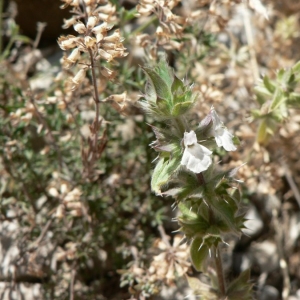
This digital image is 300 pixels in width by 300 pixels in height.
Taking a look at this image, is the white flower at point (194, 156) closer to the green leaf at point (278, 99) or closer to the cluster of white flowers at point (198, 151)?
the cluster of white flowers at point (198, 151)

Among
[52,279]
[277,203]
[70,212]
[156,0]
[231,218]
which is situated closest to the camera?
[231,218]

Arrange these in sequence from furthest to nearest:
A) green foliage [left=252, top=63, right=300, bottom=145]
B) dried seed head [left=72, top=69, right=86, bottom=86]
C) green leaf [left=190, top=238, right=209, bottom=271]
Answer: green foliage [left=252, top=63, right=300, bottom=145], green leaf [left=190, top=238, right=209, bottom=271], dried seed head [left=72, top=69, right=86, bottom=86]

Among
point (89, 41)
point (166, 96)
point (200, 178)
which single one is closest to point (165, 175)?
point (200, 178)

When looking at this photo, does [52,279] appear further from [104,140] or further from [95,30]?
[95,30]

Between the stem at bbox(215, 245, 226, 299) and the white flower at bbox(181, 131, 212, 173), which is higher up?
the white flower at bbox(181, 131, 212, 173)

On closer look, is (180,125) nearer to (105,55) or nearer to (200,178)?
(200,178)

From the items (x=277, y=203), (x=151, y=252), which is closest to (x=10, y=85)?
(x=151, y=252)

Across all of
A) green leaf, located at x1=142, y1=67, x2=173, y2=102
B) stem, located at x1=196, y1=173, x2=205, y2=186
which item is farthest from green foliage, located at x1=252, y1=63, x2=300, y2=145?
green leaf, located at x1=142, y1=67, x2=173, y2=102

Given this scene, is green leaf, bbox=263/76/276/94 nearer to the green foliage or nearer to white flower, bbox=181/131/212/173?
the green foliage
